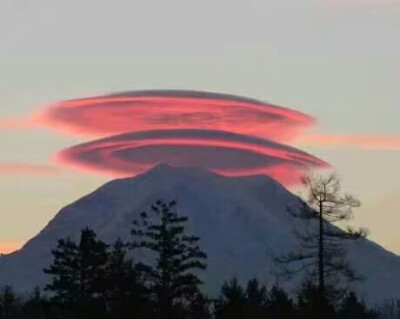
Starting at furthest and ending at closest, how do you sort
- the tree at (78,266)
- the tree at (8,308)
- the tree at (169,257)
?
1. the tree at (169,257)
2. the tree at (78,266)
3. the tree at (8,308)

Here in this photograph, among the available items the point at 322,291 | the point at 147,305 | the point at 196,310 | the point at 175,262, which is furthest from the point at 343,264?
the point at 175,262

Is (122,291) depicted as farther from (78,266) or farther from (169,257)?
(169,257)

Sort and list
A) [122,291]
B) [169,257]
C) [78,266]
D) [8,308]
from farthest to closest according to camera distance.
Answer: [8,308] < [169,257] < [78,266] < [122,291]

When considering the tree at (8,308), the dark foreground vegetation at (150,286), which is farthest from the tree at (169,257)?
the tree at (8,308)

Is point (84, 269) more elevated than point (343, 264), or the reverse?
point (84, 269)

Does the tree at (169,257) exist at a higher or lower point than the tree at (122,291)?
higher

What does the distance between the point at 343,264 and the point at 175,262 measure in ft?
119

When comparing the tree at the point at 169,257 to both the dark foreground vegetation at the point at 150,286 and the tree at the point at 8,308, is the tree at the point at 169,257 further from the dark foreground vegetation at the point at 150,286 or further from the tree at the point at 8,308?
the tree at the point at 8,308

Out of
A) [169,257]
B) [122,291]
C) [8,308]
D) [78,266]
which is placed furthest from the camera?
[8,308]

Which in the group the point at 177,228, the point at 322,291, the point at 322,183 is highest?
the point at 177,228

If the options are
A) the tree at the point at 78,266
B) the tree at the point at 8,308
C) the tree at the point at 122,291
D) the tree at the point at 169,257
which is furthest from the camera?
the tree at the point at 169,257

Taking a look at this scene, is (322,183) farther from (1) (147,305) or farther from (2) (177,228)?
(2) (177,228)

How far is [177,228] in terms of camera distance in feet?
330

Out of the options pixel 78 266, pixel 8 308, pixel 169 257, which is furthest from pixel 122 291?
pixel 8 308
